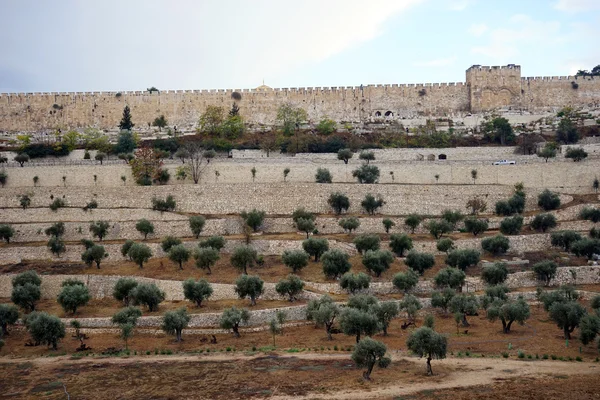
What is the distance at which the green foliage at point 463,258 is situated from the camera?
35.4 meters

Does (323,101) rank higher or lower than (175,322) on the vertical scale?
higher

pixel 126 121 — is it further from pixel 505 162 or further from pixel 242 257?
pixel 505 162

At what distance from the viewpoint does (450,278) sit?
110 feet

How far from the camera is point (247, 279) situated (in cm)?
3200

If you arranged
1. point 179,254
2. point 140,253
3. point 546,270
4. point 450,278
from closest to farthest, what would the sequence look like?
1. point 450,278
2. point 546,270
3. point 179,254
4. point 140,253

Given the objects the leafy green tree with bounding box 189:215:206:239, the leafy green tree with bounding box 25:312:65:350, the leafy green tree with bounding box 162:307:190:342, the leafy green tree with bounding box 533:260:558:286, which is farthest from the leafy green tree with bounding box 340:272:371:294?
the leafy green tree with bounding box 25:312:65:350

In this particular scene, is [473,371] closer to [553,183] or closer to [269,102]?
[553,183]

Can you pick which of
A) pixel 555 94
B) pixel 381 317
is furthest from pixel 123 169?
pixel 555 94

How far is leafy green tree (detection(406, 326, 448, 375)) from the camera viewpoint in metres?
24.8

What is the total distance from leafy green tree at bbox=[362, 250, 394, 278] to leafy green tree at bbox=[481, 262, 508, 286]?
432 cm

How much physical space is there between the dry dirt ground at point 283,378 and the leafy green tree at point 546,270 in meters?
9.17

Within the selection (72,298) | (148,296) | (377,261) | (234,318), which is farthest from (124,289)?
(377,261)

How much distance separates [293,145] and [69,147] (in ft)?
51.4

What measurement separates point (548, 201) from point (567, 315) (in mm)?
14930
